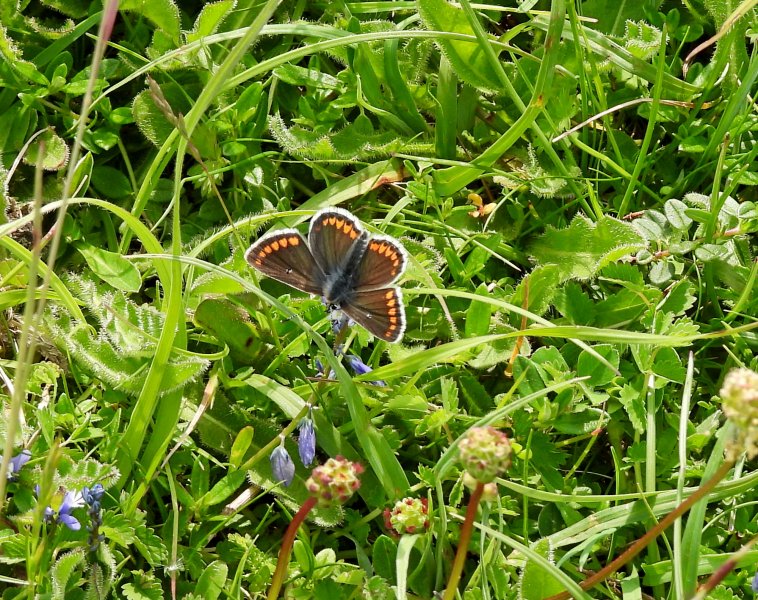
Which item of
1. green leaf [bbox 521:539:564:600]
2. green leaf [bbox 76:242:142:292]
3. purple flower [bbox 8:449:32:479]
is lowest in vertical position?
green leaf [bbox 521:539:564:600]

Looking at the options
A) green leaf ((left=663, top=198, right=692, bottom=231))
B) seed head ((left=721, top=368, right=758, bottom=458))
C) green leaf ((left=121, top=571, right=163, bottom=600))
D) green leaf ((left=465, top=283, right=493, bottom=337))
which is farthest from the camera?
green leaf ((left=663, top=198, right=692, bottom=231))

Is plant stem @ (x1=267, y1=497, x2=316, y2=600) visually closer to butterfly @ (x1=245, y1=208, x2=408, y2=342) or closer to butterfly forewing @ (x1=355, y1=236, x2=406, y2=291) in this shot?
butterfly @ (x1=245, y1=208, x2=408, y2=342)

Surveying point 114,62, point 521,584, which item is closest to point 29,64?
point 114,62

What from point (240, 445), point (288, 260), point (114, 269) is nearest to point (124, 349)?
point (114, 269)

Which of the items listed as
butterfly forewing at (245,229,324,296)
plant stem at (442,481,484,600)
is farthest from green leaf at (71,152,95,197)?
plant stem at (442,481,484,600)

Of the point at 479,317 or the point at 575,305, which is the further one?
the point at 575,305

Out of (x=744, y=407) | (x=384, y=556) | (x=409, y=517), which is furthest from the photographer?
(x=384, y=556)

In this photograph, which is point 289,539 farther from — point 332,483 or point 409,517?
point 409,517
